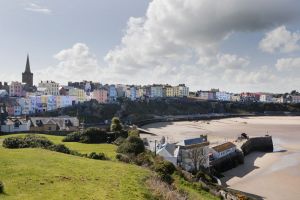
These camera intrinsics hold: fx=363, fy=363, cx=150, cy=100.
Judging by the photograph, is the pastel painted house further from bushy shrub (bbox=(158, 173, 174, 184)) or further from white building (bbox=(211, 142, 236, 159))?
bushy shrub (bbox=(158, 173, 174, 184))

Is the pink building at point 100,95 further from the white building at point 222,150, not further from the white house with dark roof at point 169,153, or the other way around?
the white house with dark roof at point 169,153

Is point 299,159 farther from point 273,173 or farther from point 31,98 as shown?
point 31,98

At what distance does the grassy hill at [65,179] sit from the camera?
1636cm

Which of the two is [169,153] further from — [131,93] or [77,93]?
[131,93]

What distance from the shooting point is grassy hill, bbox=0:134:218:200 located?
16359 millimetres

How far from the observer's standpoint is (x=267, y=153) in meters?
59.3

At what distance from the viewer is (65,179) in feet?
63.3

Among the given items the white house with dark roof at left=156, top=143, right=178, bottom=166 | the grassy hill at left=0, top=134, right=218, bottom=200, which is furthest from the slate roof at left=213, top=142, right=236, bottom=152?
the grassy hill at left=0, top=134, right=218, bottom=200

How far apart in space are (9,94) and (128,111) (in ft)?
138

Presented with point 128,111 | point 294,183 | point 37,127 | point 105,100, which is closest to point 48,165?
point 294,183

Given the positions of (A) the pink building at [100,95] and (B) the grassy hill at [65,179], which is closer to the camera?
(B) the grassy hill at [65,179]

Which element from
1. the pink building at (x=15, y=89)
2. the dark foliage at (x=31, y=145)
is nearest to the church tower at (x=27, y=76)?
the pink building at (x=15, y=89)

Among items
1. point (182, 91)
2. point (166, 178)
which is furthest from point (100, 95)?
point (166, 178)

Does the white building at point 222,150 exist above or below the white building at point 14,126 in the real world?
below
